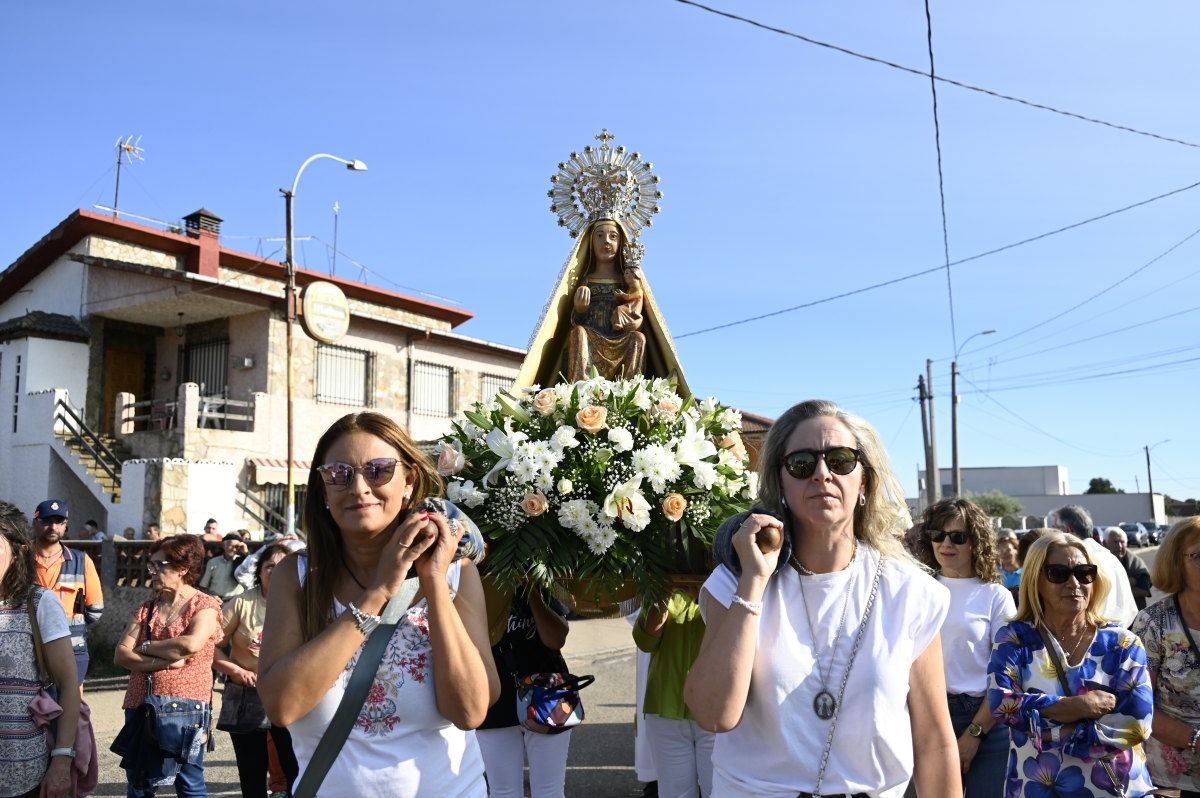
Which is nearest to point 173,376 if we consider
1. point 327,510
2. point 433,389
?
point 433,389

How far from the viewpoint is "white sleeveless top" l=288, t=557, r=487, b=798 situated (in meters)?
2.31

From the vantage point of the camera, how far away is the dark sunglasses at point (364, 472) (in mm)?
2512

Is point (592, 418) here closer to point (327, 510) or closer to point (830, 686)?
point (327, 510)

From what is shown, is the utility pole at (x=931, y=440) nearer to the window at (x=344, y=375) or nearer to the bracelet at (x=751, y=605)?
the window at (x=344, y=375)

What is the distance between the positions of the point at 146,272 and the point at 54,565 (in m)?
15.0

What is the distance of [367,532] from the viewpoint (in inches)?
99.5

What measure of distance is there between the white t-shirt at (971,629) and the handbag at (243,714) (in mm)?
3776

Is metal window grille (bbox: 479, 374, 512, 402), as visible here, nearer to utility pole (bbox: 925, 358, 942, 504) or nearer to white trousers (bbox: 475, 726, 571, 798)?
utility pole (bbox: 925, 358, 942, 504)

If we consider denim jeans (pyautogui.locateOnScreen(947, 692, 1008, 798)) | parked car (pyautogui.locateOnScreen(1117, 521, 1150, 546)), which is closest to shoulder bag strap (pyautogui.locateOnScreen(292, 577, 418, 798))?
denim jeans (pyautogui.locateOnScreen(947, 692, 1008, 798))

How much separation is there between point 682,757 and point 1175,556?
236cm

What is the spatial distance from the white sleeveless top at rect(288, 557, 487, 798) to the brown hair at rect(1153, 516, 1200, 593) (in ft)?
10.8

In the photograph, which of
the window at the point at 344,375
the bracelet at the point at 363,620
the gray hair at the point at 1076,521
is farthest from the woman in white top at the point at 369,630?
the window at the point at 344,375

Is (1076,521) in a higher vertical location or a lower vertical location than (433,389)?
lower

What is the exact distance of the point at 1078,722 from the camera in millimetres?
3518
